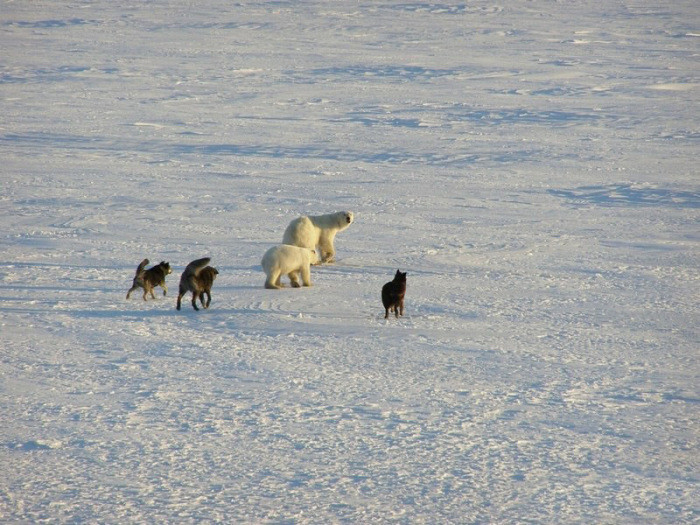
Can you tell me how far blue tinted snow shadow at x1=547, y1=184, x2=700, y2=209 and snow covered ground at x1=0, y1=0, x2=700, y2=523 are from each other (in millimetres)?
73

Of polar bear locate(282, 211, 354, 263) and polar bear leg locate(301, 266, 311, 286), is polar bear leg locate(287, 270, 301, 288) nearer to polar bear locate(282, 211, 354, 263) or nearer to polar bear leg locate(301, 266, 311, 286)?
polar bear leg locate(301, 266, 311, 286)

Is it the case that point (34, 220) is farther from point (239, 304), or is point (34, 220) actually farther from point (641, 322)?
point (641, 322)

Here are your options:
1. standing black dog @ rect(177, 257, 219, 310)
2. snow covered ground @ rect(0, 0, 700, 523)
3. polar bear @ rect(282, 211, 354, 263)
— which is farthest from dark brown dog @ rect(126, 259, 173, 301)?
polar bear @ rect(282, 211, 354, 263)

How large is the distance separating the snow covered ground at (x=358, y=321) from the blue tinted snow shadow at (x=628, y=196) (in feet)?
0.24

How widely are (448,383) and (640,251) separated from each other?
17.6ft

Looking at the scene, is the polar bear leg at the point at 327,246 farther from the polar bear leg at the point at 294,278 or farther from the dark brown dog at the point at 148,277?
the dark brown dog at the point at 148,277

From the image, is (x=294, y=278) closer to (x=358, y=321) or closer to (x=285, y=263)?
(x=285, y=263)

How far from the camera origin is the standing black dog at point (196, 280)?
290 inches

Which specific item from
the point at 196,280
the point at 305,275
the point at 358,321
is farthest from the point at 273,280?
the point at 358,321

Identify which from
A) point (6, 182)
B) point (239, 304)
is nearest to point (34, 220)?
point (6, 182)

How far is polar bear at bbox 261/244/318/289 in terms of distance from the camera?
8.27 meters

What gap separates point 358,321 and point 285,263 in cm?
117

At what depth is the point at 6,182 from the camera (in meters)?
15.0

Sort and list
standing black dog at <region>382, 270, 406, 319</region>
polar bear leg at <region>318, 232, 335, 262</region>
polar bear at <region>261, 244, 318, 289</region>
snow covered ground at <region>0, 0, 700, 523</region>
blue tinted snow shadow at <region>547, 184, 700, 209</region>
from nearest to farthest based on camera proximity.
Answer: snow covered ground at <region>0, 0, 700, 523</region> < standing black dog at <region>382, 270, 406, 319</region> < polar bear at <region>261, 244, 318, 289</region> < polar bear leg at <region>318, 232, 335, 262</region> < blue tinted snow shadow at <region>547, 184, 700, 209</region>
